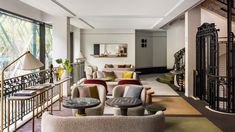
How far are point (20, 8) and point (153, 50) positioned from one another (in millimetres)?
10807

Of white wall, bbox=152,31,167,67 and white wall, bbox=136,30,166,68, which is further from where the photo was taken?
white wall, bbox=152,31,167,67

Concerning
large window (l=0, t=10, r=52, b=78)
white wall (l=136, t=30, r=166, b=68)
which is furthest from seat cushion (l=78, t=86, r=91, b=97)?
white wall (l=136, t=30, r=166, b=68)

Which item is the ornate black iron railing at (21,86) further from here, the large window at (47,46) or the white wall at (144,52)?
the white wall at (144,52)

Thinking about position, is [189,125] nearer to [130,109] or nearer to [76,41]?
[130,109]

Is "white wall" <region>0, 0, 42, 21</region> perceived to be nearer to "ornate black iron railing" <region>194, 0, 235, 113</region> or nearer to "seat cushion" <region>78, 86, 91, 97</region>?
"seat cushion" <region>78, 86, 91, 97</region>

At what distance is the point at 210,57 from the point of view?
6.93m

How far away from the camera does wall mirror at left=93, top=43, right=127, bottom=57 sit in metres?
14.0

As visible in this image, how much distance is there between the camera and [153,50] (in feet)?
54.6

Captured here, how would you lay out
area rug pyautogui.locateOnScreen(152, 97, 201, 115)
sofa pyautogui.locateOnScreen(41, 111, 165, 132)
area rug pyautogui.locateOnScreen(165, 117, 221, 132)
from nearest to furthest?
sofa pyautogui.locateOnScreen(41, 111, 165, 132) → area rug pyautogui.locateOnScreen(165, 117, 221, 132) → area rug pyautogui.locateOnScreen(152, 97, 201, 115)

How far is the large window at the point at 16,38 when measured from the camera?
6922mm

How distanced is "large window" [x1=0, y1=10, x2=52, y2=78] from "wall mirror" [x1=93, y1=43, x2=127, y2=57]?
4.35 meters

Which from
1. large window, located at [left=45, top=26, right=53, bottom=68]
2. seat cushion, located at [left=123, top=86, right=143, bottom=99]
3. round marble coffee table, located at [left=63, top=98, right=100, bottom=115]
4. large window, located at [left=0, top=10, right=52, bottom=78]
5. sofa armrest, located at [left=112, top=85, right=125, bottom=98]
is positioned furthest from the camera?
large window, located at [left=45, top=26, right=53, bottom=68]

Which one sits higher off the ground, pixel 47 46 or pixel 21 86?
pixel 47 46

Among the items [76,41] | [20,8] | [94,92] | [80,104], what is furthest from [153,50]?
[80,104]
